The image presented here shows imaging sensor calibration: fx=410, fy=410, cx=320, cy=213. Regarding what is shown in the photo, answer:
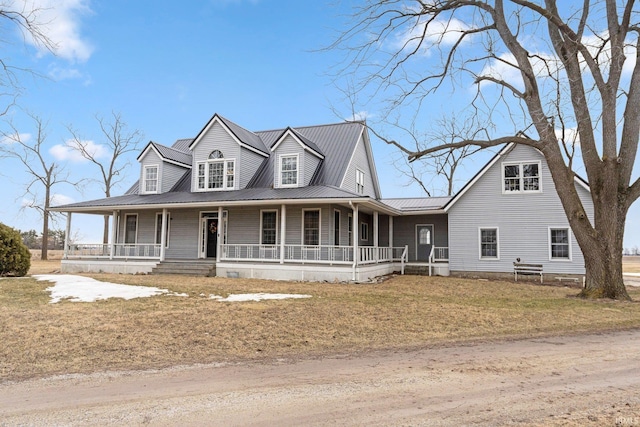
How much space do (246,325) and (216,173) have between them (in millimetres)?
13958

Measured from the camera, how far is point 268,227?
1917 centimetres

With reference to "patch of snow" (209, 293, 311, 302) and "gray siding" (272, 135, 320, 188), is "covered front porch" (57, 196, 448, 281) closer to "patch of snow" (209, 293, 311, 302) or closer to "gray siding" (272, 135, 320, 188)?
"gray siding" (272, 135, 320, 188)

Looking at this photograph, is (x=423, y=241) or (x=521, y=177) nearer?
(x=521, y=177)

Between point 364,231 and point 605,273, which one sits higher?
point 364,231

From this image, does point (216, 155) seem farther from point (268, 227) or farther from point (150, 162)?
point (268, 227)

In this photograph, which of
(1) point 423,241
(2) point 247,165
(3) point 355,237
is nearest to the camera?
(3) point 355,237

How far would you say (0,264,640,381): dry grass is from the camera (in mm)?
6129

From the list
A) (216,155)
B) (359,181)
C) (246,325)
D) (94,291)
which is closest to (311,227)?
(359,181)

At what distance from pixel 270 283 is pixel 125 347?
9102 mm

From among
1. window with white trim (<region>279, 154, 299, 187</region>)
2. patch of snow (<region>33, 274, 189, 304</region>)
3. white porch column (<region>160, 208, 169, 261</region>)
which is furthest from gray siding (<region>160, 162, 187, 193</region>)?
patch of snow (<region>33, 274, 189, 304</region>)

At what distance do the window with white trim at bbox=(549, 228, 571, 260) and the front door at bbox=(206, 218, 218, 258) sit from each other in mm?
15720

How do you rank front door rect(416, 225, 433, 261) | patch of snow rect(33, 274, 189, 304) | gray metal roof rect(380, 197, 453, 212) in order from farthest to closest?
front door rect(416, 225, 433, 261) < gray metal roof rect(380, 197, 453, 212) < patch of snow rect(33, 274, 189, 304)

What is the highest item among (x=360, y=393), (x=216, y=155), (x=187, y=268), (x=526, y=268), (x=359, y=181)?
(x=216, y=155)

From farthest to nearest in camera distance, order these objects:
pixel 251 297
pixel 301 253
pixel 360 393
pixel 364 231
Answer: pixel 364 231 < pixel 301 253 < pixel 251 297 < pixel 360 393
